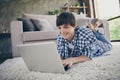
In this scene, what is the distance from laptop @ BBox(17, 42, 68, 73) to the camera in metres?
1.28

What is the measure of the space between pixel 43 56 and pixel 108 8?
492cm

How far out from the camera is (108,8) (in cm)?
595

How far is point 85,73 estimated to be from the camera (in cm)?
135

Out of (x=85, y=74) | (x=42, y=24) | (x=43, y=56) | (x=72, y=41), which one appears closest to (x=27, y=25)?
(x=42, y=24)

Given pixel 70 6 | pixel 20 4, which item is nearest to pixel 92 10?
pixel 70 6

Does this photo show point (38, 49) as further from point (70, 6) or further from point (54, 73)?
point (70, 6)

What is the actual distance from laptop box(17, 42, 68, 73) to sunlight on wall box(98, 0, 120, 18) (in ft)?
15.2

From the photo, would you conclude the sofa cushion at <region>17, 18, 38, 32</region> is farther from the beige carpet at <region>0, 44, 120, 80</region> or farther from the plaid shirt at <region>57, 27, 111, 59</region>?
the beige carpet at <region>0, 44, 120, 80</region>

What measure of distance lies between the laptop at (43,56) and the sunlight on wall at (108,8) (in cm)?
Result: 465

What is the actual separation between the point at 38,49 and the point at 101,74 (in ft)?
1.33

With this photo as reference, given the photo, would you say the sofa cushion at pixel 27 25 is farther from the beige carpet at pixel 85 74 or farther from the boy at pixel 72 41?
the beige carpet at pixel 85 74

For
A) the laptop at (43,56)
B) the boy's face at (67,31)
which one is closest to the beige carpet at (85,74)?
the laptop at (43,56)

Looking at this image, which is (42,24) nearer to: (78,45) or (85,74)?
(78,45)

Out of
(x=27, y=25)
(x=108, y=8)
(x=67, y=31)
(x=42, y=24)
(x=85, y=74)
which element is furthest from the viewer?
(x=108, y=8)
